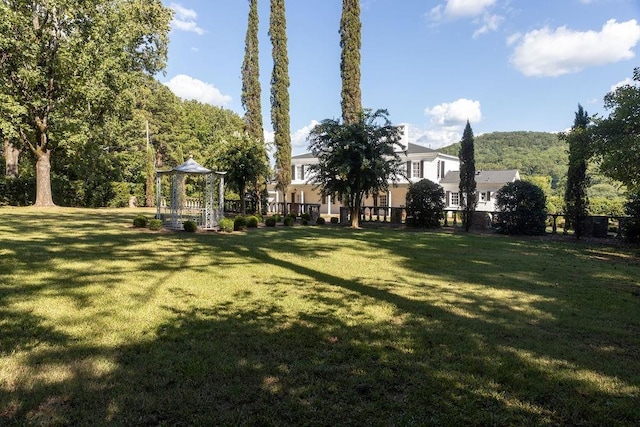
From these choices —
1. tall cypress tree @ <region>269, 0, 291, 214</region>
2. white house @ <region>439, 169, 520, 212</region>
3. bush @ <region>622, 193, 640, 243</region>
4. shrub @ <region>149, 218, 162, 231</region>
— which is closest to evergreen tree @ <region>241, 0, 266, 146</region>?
tall cypress tree @ <region>269, 0, 291, 214</region>

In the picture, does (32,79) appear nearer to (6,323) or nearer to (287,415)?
(6,323)

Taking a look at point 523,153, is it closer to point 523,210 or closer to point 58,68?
point 523,210

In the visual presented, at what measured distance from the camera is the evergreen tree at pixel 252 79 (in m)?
26.0

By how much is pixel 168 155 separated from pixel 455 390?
167ft

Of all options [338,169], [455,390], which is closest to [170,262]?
[455,390]

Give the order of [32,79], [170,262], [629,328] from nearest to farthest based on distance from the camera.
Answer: [629,328]
[170,262]
[32,79]

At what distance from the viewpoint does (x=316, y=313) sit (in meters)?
5.06

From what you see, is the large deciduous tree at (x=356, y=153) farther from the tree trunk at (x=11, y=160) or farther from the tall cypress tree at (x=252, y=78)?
the tree trunk at (x=11, y=160)

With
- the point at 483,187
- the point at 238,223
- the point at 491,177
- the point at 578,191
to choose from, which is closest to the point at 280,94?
the point at 238,223

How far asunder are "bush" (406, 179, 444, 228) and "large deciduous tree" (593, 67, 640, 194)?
26.5 ft

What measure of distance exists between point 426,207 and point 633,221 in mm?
7799

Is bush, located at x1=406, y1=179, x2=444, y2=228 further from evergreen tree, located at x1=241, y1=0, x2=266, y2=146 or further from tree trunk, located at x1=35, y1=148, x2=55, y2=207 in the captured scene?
tree trunk, located at x1=35, y1=148, x2=55, y2=207

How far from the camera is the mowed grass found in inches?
112

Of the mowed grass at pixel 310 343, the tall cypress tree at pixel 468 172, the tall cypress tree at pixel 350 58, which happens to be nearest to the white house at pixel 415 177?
the tall cypress tree at pixel 350 58
